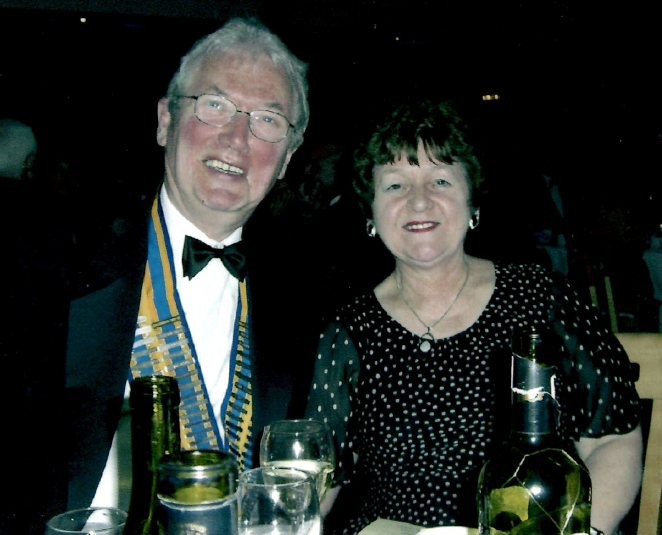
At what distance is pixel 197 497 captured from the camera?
0.67m

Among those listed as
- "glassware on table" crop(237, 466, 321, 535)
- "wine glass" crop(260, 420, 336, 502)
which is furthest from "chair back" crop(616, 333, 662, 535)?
"glassware on table" crop(237, 466, 321, 535)

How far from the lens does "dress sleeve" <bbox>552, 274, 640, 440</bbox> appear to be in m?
1.75

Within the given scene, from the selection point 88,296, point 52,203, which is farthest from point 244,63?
point 88,296

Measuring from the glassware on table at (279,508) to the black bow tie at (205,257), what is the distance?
1157 millimetres

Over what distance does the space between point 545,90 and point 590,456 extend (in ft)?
26.6

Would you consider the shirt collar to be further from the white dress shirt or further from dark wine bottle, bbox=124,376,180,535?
dark wine bottle, bbox=124,376,180,535

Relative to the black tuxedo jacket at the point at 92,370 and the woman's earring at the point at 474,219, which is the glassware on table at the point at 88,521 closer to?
the black tuxedo jacket at the point at 92,370

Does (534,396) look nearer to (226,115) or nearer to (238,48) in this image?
(226,115)

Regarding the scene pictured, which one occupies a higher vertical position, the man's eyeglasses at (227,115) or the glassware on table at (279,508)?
the man's eyeglasses at (227,115)

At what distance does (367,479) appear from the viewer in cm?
187

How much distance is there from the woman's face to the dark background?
4.01m

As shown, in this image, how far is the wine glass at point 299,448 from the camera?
1.09 metres

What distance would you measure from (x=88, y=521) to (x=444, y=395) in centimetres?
116

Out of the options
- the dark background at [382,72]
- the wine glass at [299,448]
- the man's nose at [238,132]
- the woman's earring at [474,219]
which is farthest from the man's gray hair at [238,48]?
the dark background at [382,72]
